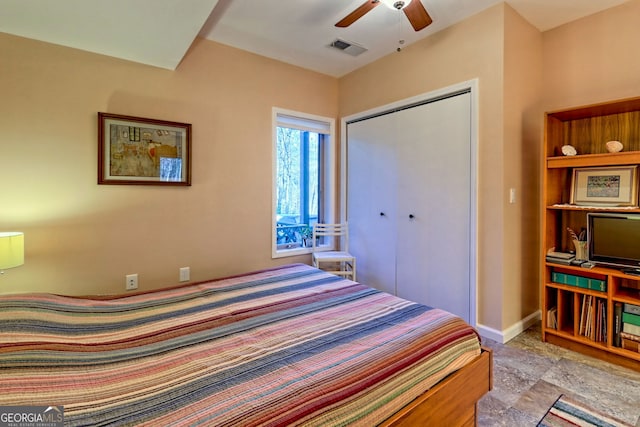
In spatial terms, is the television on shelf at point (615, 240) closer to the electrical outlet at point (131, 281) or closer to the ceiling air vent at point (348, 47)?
the ceiling air vent at point (348, 47)

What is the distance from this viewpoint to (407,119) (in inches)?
121

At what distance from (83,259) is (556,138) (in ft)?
13.0

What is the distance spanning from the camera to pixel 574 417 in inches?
64.6

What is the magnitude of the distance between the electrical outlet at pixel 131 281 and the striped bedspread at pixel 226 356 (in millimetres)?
812

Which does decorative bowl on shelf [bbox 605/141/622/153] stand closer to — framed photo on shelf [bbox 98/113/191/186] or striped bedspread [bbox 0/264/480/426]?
striped bedspread [bbox 0/264/480/426]

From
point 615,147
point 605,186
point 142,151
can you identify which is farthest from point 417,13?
point 142,151

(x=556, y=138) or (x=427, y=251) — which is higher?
(x=556, y=138)

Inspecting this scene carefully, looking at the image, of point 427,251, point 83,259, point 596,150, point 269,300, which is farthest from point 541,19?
point 83,259

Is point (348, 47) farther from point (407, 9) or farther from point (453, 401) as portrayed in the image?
point (453, 401)

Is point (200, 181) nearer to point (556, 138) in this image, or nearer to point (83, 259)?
point (83, 259)

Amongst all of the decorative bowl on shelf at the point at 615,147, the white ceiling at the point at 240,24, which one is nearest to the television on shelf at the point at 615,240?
the decorative bowl on shelf at the point at 615,147

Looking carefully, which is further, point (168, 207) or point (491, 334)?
point (168, 207)

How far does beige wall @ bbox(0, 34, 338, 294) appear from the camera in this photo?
7.13 feet

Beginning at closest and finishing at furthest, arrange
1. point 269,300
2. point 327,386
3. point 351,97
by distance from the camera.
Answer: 1. point 327,386
2. point 269,300
3. point 351,97
